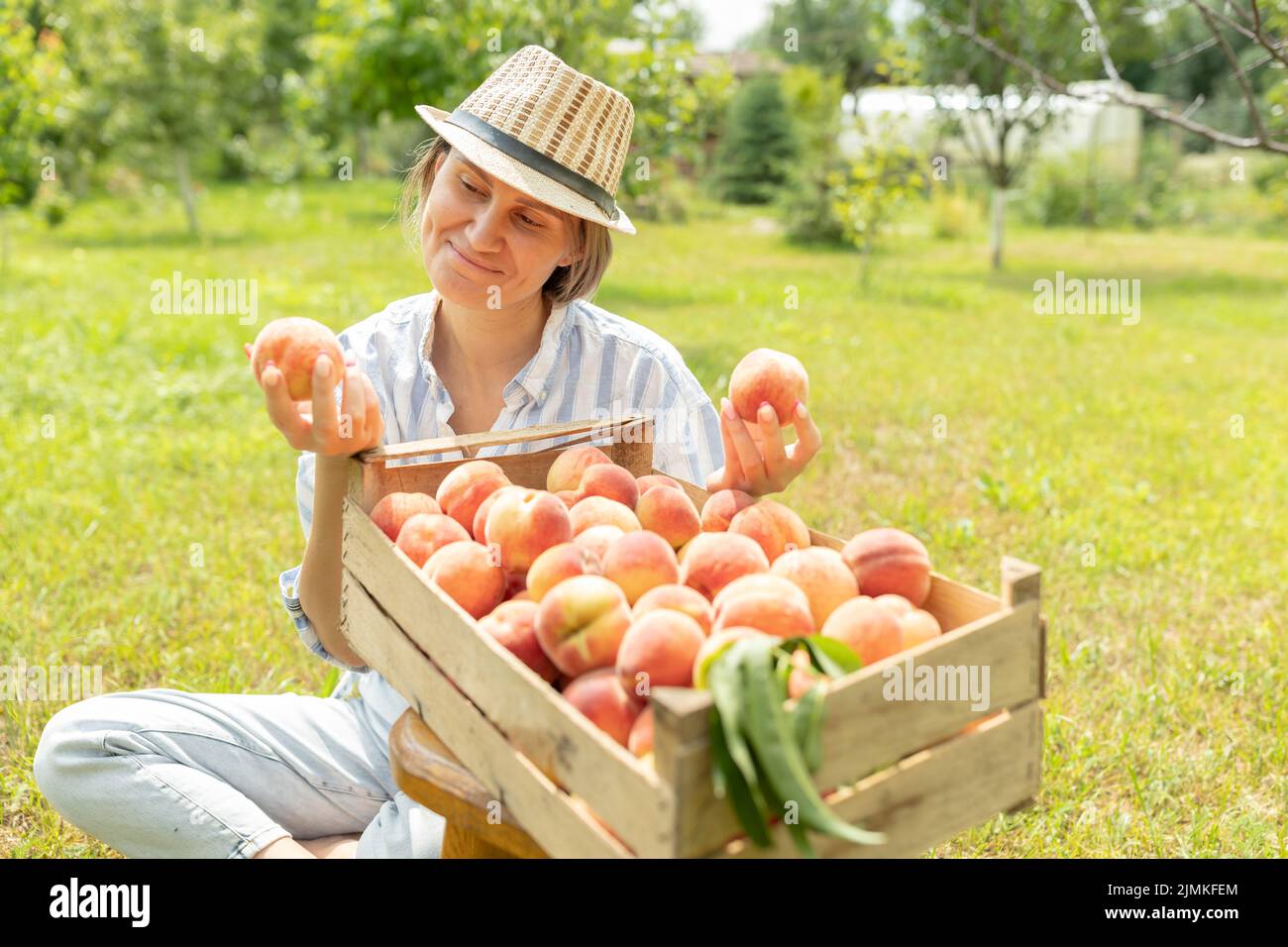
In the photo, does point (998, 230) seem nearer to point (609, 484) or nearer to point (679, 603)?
point (609, 484)

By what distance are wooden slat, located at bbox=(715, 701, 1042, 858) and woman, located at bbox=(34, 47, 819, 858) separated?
0.63m

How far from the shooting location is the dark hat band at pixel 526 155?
2072 millimetres

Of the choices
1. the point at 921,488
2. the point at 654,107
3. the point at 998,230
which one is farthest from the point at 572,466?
the point at 998,230

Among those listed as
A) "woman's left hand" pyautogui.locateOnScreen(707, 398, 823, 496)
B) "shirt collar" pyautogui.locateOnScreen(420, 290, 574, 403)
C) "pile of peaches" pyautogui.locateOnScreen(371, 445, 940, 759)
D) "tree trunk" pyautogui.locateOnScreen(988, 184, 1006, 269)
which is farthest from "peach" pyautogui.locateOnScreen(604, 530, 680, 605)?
"tree trunk" pyautogui.locateOnScreen(988, 184, 1006, 269)

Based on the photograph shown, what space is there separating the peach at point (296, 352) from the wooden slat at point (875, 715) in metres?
0.88

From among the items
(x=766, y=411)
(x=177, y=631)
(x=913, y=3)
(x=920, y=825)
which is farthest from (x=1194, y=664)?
(x=913, y=3)

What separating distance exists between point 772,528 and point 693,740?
59 centimetres

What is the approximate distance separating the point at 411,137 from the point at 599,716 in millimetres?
25339

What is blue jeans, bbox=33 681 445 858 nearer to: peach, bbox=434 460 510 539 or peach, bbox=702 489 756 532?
peach, bbox=434 460 510 539

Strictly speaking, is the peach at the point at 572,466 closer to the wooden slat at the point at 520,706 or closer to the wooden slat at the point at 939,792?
the wooden slat at the point at 520,706

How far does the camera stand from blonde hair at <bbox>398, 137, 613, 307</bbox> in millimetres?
2346

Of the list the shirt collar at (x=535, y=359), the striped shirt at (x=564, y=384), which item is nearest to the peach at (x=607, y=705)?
the striped shirt at (x=564, y=384)
